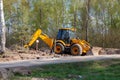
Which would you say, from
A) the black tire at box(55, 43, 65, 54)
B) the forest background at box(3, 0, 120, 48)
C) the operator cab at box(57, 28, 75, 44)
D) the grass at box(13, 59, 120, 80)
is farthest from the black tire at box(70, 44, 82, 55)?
the forest background at box(3, 0, 120, 48)

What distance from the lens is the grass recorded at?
1566cm

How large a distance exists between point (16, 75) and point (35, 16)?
31.7 metres

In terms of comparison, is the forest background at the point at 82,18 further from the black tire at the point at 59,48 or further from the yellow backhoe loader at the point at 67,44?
the black tire at the point at 59,48

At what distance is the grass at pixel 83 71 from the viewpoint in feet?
51.4

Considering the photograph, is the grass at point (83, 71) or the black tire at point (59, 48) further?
the black tire at point (59, 48)

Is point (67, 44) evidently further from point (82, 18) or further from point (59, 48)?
point (82, 18)

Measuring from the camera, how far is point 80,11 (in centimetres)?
4681

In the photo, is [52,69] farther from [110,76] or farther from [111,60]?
[111,60]

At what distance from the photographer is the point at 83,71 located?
18.0m

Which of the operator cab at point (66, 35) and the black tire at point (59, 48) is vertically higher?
the operator cab at point (66, 35)

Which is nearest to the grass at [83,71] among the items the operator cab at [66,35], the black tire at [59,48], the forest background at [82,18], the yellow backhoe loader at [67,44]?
the yellow backhoe loader at [67,44]

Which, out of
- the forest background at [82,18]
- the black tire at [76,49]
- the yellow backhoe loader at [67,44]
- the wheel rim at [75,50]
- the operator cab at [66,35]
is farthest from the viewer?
the forest background at [82,18]

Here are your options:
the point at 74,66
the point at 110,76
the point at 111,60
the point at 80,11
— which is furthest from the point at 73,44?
Result: the point at 80,11

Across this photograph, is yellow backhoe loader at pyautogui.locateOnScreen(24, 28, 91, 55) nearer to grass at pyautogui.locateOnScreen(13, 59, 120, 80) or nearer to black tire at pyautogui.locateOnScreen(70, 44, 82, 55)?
black tire at pyautogui.locateOnScreen(70, 44, 82, 55)
